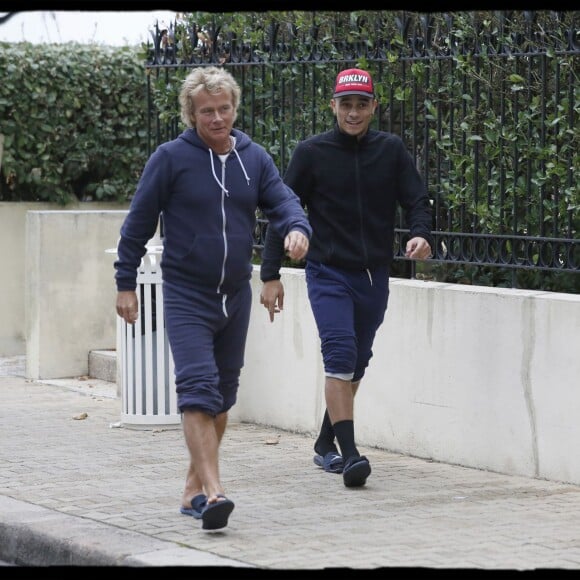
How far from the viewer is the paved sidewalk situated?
5801mm

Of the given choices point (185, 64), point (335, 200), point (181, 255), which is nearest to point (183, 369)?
point (181, 255)

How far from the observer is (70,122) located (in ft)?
45.5

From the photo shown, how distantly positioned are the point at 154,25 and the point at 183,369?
4.55 metres

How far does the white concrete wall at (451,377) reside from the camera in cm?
739

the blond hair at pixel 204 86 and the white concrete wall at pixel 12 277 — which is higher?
the blond hair at pixel 204 86

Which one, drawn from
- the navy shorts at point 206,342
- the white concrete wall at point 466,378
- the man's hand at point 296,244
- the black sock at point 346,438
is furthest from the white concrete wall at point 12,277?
the man's hand at point 296,244

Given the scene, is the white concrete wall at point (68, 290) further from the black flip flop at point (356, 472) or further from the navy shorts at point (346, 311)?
the black flip flop at point (356, 472)

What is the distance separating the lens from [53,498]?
7.06 meters

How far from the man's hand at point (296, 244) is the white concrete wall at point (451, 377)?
5.28 feet

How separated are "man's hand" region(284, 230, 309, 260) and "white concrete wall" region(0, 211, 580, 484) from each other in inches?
63.3

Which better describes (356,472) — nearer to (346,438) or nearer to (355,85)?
(346,438)

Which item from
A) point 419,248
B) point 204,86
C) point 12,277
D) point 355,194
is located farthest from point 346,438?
point 12,277

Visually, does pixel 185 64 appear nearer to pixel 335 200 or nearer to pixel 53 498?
pixel 335 200

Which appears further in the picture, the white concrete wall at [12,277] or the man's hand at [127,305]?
the white concrete wall at [12,277]
